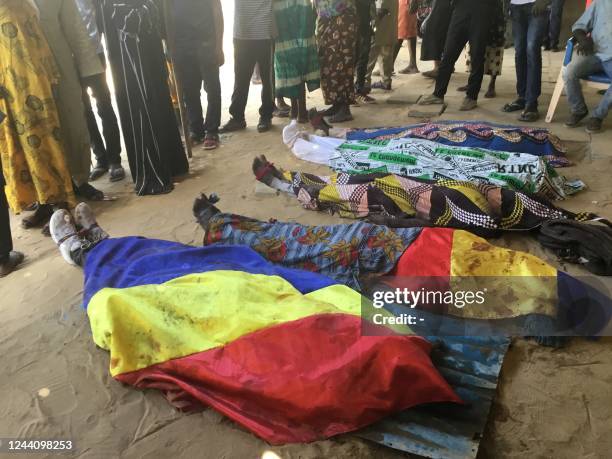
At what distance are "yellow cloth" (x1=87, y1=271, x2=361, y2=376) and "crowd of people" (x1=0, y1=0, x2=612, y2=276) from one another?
130 cm

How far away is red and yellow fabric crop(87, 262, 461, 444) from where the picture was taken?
147 centimetres

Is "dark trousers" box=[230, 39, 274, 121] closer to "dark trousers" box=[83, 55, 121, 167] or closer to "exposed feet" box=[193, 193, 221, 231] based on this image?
"dark trousers" box=[83, 55, 121, 167]

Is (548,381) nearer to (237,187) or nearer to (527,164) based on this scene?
(527,164)

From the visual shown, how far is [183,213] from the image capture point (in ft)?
10.7

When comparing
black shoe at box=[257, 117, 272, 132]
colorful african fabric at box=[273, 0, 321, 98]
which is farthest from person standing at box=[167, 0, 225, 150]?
colorful african fabric at box=[273, 0, 321, 98]

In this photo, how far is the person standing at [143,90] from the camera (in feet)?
10.5

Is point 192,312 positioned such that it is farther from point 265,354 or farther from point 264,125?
point 264,125

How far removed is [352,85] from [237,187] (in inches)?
76.2

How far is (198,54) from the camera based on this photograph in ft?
14.0

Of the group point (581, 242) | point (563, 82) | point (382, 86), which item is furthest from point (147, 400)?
point (382, 86)

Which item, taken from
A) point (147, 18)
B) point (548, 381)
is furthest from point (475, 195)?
point (147, 18)

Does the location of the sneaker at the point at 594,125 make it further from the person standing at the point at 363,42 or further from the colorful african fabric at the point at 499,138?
the person standing at the point at 363,42

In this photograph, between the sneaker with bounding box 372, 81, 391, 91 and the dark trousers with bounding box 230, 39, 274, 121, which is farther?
the sneaker with bounding box 372, 81, 391, 91

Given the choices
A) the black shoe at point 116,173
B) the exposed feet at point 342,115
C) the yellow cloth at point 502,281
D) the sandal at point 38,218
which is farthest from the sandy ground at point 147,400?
the exposed feet at point 342,115
